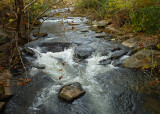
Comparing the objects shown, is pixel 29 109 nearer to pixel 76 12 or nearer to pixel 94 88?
pixel 94 88

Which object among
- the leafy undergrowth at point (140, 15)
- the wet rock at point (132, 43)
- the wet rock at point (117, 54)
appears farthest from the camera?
the leafy undergrowth at point (140, 15)

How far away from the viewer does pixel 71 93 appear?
13.3 ft

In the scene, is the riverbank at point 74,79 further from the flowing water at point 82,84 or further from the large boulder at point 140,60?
the large boulder at point 140,60

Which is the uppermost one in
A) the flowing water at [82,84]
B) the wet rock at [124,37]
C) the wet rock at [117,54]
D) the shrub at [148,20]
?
the shrub at [148,20]

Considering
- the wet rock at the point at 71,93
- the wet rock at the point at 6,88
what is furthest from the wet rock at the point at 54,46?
the wet rock at the point at 71,93

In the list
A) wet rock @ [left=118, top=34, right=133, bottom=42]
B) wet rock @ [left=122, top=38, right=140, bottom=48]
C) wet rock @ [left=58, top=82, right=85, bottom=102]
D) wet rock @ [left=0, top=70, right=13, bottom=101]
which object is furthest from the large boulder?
wet rock @ [left=0, top=70, right=13, bottom=101]

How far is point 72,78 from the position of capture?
5.19 m

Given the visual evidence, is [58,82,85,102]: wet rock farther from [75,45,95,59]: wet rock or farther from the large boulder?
the large boulder

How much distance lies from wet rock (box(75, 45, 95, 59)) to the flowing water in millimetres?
181

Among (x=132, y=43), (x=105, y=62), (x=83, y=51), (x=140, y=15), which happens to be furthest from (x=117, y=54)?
(x=140, y=15)

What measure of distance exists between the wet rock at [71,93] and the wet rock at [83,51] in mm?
2366

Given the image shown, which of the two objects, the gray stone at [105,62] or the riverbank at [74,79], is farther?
the gray stone at [105,62]

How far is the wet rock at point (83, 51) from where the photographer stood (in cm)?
652

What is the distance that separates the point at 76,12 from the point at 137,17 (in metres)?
11.8
